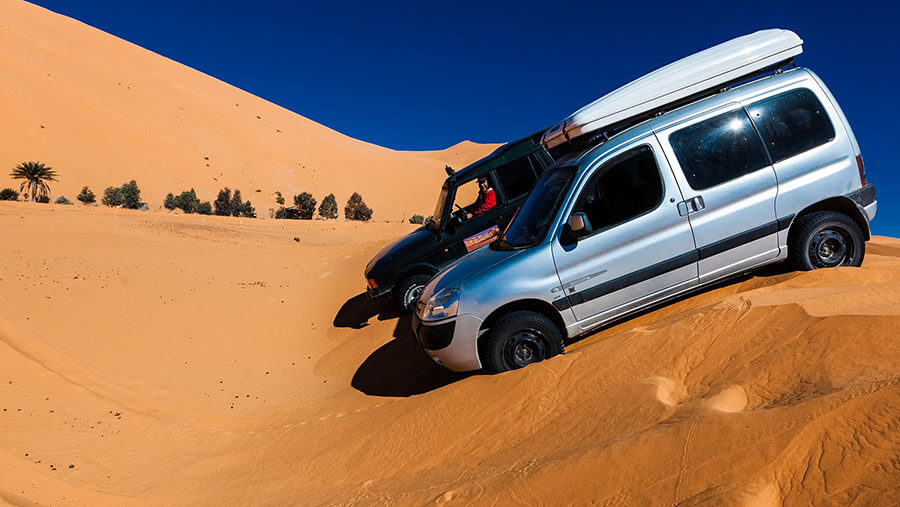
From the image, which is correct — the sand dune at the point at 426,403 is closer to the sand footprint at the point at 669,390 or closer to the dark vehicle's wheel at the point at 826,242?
the sand footprint at the point at 669,390

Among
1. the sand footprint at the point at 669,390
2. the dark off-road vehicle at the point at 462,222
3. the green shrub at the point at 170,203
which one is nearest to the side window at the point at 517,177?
the dark off-road vehicle at the point at 462,222

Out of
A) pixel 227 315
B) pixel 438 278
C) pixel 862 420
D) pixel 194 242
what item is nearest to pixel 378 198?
pixel 194 242

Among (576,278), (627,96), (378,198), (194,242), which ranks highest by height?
(378,198)

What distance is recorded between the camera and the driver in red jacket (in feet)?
29.1

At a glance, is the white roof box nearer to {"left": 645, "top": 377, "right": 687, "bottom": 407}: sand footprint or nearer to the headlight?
the headlight

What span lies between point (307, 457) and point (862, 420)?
4.28 metres

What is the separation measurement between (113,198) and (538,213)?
37.3 meters

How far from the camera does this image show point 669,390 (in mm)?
3689

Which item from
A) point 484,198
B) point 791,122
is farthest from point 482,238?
point 791,122

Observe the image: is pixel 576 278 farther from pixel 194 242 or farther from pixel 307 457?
pixel 194 242

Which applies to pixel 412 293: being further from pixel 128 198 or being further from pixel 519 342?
pixel 128 198

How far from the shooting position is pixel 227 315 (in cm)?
1136

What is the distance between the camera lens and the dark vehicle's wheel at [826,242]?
214 inches

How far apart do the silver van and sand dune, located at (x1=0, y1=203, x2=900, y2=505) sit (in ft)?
1.08
